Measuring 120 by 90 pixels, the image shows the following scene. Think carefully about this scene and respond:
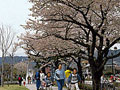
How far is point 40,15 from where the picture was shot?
14250 mm

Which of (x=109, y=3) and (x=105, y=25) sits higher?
(x=109, y=3)

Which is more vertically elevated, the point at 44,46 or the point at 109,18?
the point at 109,18

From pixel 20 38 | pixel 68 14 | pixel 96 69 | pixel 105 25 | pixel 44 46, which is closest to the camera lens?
pixel 68 14

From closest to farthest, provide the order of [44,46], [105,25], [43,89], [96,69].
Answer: [96,69]
[105,25]
[43,89]
[44,46]

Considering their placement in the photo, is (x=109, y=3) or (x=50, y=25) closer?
(x=109, y=3)

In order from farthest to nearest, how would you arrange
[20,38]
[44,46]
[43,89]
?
[20,38], [44,46], [43,89]

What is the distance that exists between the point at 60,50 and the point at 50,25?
6906 mm

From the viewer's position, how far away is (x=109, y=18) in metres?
15.2

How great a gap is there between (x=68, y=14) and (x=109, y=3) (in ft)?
7.49

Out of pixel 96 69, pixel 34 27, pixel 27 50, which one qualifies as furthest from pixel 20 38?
pixel 96 69

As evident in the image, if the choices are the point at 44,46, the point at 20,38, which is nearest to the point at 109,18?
the point at 44,46

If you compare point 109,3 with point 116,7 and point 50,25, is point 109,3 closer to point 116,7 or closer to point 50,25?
point 116,7

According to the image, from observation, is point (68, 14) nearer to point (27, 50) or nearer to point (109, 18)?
point (109, 18)

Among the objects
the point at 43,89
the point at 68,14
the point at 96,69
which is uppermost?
the point at 68,14
